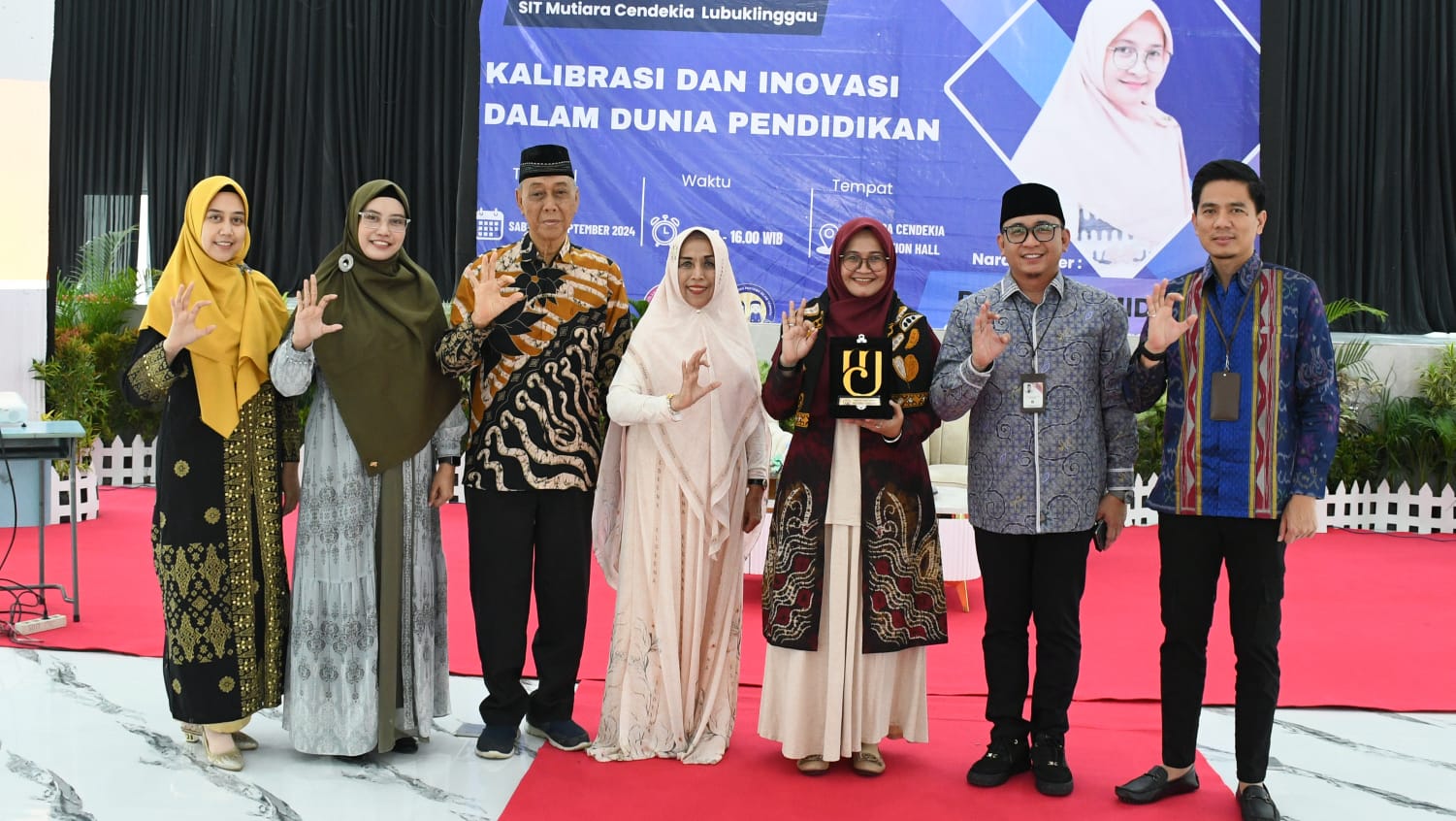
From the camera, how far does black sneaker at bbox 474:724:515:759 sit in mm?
3059

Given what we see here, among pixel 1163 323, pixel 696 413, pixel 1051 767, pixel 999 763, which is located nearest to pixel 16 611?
pixel 696 413

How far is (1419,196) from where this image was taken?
8.45m

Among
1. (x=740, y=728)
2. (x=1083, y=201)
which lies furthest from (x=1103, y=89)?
(x=740, y=728)

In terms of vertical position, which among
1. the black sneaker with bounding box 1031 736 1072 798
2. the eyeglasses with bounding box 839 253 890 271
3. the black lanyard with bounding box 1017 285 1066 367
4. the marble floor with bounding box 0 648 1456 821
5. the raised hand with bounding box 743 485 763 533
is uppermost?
the eyeglasses with bounding box 839 253 890 271

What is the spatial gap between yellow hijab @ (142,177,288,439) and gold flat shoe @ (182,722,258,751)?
765mm

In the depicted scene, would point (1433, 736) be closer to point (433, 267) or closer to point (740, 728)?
point (740, 728)

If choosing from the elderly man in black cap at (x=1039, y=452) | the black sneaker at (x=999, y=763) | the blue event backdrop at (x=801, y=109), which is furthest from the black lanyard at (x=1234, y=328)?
the blue event backdrop at (x=801, y=109)

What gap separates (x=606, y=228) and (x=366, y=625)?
485 cm

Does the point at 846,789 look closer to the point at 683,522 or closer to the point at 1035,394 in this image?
the point at 683,522

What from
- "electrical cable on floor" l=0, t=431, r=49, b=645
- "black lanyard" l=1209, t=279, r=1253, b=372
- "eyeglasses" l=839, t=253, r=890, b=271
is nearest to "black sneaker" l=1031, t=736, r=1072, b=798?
"black lanyard" l=1209, t=279, r=1253, b=372

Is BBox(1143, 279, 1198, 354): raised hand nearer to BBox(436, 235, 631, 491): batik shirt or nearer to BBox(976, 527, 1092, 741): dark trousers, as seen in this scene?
BBox(976, 527, 1092, 741): dark trousers

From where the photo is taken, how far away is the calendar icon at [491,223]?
750 centimetres

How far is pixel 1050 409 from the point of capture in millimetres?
2826

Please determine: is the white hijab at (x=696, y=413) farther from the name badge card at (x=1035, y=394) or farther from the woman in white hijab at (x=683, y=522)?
the name badge card at (x=1035, y=394)
